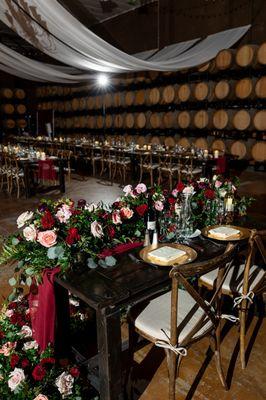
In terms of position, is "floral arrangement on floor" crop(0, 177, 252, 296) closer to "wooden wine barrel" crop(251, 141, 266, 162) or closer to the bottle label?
the bottle label

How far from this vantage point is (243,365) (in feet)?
6.73

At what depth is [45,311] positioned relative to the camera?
1843mm

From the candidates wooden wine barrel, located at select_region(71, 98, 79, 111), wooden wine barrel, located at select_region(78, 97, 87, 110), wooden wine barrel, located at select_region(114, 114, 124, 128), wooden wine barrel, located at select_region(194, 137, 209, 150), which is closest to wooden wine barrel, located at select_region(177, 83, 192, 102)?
wooden wine barrel, located at select_region(194, 137, 209, 150)

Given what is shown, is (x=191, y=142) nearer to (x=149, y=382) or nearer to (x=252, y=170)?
(x=252, y=170)

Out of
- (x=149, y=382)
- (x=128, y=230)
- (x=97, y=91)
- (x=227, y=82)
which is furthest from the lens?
(x=97, y=91)

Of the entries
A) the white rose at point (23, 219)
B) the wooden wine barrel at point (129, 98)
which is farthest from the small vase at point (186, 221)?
the wooden wine barrel at point (129, 98)

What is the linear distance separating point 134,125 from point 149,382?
27.8 ft

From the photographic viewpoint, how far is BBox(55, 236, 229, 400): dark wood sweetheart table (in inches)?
60.7

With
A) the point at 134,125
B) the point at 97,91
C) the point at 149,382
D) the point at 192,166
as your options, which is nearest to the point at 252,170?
the point at 192,166

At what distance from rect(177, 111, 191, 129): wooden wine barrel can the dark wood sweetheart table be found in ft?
23.4

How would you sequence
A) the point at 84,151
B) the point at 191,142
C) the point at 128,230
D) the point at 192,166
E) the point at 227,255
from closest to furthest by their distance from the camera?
the point at 227,255 < the point at 128,230 < the point at 192,166 < the point at 191,142 < the point at 84,151

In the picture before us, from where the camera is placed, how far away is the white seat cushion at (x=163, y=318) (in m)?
1.75

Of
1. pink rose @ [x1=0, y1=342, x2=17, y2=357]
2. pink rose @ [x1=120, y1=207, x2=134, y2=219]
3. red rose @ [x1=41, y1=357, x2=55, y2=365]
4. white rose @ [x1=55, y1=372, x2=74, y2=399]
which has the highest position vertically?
pink rose @ [x1=120, y1=207, x2=134, y2=219]

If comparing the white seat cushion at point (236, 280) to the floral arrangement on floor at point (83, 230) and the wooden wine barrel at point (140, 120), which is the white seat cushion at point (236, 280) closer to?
the floral arrangement on floor at point (83, 230)
